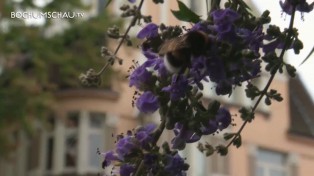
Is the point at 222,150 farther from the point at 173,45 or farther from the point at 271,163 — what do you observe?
the point at 271,163

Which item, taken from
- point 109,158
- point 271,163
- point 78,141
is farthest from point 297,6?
point 271,163

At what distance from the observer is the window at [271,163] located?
1048 cm

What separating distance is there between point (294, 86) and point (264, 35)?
10.9 meters

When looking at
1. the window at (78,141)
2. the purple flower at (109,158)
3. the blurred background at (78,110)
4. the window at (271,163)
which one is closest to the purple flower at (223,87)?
the purple flower at (109,158)

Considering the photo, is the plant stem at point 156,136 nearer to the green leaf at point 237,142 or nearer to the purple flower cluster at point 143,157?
the purple flower cluster at point 143,157

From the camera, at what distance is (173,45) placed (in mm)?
800

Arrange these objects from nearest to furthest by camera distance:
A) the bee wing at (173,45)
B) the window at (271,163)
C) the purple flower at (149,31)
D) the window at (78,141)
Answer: the bee wing at (173,45)
the purple flower at (149,31)
the window at (78,141)
the window at (271,163)

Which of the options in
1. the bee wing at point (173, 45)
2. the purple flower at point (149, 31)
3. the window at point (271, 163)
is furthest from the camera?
the window at point (271, 163)

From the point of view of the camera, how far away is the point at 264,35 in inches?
35.3

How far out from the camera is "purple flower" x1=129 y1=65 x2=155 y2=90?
0.88 metres

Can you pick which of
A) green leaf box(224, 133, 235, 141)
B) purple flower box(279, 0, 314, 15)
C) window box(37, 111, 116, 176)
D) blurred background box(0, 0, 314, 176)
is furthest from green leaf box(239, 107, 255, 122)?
window box(37, 111, 116, 176)

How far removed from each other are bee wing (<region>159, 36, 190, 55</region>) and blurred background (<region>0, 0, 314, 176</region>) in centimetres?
608

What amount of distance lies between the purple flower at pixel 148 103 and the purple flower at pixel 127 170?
6cm

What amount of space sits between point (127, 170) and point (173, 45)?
0.15 meters
